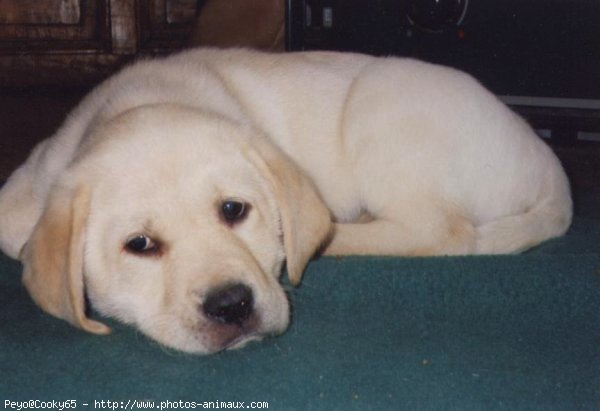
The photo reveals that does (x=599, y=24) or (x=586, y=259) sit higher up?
(x=599, y=24)

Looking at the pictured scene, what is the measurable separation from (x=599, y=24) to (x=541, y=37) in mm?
342

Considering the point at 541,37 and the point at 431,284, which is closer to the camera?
the point at 431,284

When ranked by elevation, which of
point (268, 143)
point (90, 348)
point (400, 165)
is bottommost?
point (90, 348)

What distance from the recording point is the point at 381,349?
7.58ft

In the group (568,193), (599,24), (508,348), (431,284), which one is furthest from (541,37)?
(508,348)

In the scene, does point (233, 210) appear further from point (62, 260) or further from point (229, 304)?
point (62, 260)

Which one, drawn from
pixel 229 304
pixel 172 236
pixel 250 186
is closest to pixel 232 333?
pixel 229 304

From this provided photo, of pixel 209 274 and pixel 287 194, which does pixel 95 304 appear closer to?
pixel 209 274

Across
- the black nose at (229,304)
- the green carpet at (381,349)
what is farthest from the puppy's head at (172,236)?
the green carpet at (381,349)

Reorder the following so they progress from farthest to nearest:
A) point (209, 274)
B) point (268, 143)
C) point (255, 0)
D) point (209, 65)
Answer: point (255, 0), point (209, 65), point (268, 143), point (209, 274)

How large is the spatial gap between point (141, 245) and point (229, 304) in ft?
1.24

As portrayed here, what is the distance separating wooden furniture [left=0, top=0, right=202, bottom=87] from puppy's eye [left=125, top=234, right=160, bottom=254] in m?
4.64

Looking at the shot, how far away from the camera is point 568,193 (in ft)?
11.1

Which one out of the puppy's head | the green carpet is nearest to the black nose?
the puppy's head
